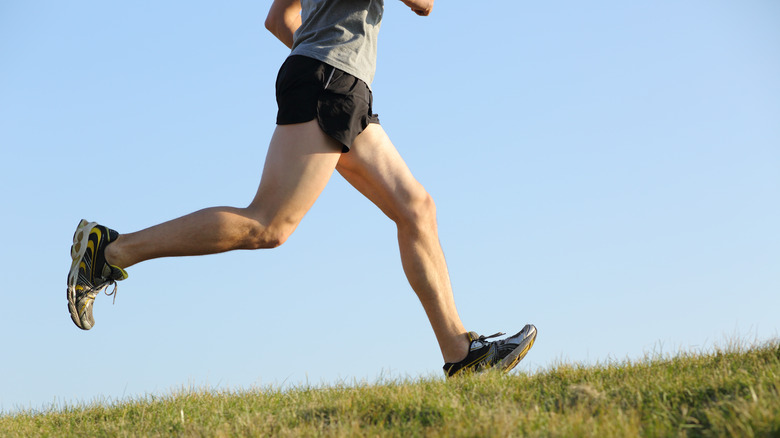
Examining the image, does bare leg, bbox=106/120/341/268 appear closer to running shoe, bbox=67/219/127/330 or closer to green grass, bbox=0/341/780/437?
running shoe, bbox=67/219/127/330

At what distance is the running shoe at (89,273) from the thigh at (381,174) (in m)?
1.39

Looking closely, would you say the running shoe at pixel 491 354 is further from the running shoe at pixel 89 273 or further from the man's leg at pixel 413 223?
the running shoe at pixel 89 273

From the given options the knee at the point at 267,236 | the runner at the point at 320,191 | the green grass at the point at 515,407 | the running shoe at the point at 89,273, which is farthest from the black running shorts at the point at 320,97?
the green grass at the point at 515,407

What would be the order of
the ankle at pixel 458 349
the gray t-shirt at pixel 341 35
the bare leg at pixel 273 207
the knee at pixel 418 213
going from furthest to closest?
the ankle at pixel 458 349 < the knee at pixel 418 213 < the gray t-shirt at pixel 341 35 < the bare leg at pixel 273 207

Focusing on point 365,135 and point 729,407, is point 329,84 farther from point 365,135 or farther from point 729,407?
point 729,407

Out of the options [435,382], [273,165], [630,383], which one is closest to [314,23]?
[273,165]

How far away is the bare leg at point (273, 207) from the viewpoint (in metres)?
3.72

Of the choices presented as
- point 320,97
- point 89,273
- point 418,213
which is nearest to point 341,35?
point 320,97

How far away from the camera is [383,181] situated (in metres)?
4.14

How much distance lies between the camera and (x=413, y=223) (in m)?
4.29

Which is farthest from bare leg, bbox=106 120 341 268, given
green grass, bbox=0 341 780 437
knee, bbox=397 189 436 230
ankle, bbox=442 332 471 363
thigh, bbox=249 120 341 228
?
ankle, bbox=442 332 471 363

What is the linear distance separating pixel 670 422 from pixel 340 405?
1334 millimetres

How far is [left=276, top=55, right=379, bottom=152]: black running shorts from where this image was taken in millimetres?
3746

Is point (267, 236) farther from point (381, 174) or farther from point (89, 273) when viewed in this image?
point (89, 273)
